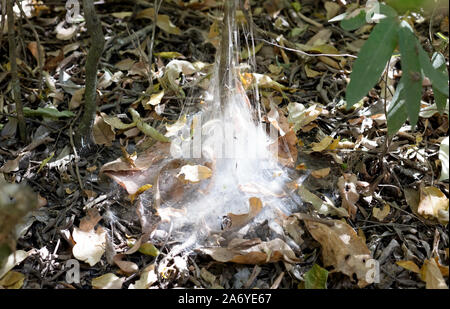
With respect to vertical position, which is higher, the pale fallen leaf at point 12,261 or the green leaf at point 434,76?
the green leaf at point 434,76

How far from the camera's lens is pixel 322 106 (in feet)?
7.86

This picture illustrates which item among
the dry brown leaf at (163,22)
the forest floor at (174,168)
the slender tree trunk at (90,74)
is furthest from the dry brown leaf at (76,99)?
the dry brown leaf at (163,22)

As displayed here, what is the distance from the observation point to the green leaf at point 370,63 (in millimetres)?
1577

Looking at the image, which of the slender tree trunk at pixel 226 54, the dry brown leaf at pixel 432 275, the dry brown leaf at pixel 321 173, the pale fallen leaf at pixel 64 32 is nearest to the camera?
the dry brown leaf at pixel 432 275

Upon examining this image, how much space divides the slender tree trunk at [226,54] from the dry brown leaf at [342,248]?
1.99 feet

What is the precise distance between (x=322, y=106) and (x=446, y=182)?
2.00 ft

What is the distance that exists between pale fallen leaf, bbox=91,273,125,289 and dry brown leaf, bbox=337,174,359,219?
817mm

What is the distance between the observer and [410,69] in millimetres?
1602

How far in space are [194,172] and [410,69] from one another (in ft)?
2.69

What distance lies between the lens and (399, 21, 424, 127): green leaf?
1.59 metres

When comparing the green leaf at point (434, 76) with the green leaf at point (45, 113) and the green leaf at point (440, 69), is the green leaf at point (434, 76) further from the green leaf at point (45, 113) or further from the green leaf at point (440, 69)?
the green leaf at point (45, 113)
